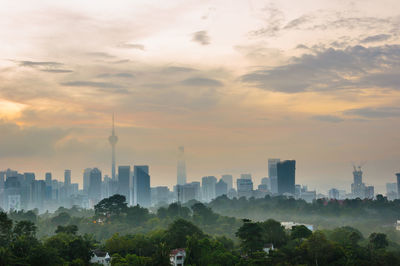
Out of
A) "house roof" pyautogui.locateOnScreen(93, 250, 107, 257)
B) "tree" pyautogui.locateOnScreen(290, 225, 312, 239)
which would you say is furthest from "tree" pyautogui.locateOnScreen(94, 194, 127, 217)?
"tree" pyautogui.locateOnScreen(290, 225, 312, 239)

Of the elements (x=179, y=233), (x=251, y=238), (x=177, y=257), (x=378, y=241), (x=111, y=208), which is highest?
(x=111, y=208)

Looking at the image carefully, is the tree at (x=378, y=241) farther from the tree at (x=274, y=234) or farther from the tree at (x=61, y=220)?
the tree at (x=61, y=220)

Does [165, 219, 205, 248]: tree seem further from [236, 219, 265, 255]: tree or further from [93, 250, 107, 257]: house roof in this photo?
[93, 250, 107, 257]: house roof

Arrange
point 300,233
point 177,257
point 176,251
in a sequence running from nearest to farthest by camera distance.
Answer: point 177,257 < point 176,251 < point 300,233

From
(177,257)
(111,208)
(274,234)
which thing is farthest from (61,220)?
(177,257)

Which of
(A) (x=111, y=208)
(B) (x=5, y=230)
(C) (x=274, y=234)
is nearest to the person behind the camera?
(B) (x=5, y=230)

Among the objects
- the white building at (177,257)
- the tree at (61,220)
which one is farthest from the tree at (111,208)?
the white building at (177,257)

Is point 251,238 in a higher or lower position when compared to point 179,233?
lower

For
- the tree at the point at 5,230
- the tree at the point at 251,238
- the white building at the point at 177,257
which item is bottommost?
the white building at the point at 177,257

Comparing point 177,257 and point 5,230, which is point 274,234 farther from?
point 5,230

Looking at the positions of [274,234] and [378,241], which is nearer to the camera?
[274,234]
